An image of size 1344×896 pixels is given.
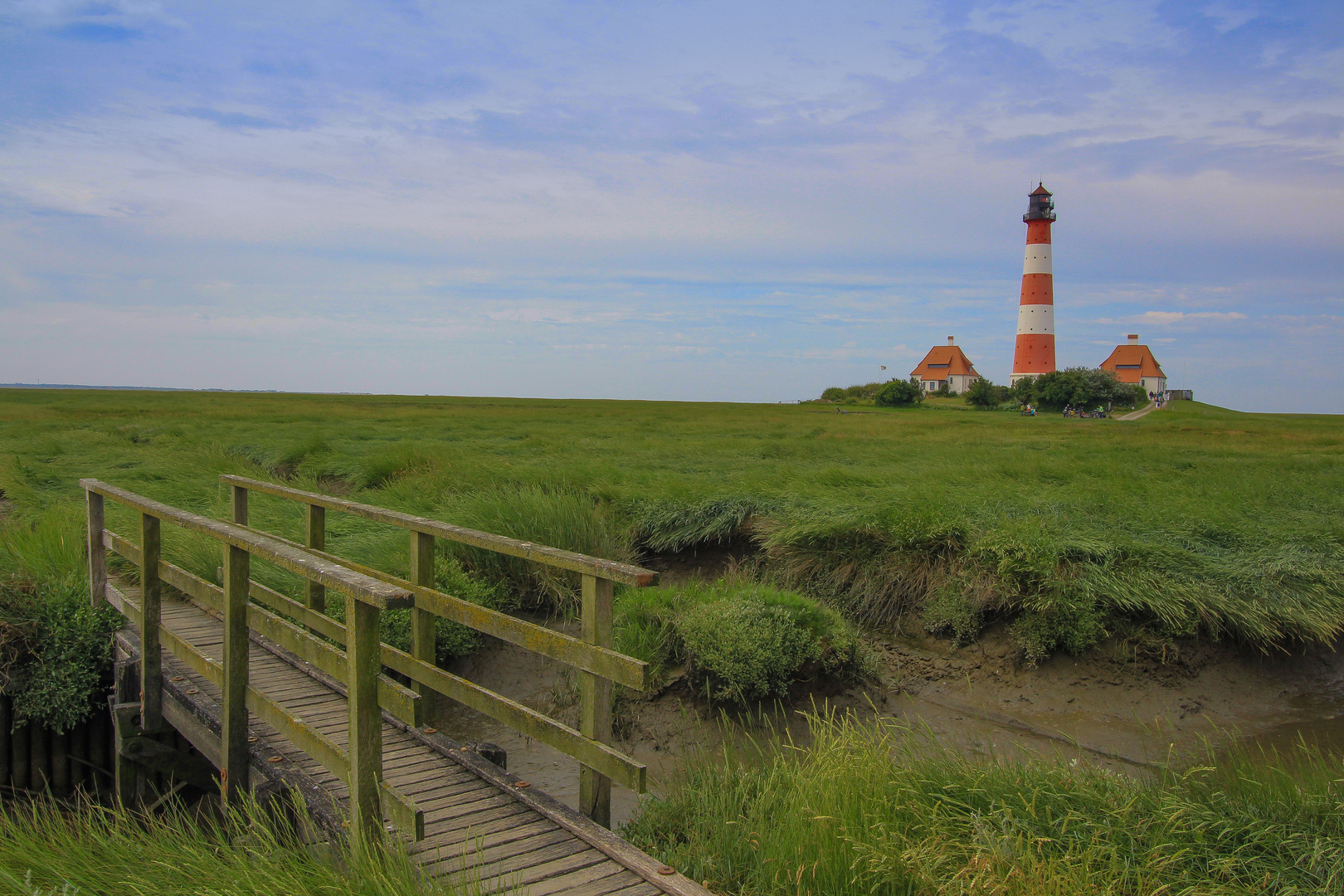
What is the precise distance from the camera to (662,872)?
11.3 ft

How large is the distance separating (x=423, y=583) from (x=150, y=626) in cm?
220

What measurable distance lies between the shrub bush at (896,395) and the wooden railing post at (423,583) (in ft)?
208

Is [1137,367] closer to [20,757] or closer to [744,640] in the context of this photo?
[744,640]

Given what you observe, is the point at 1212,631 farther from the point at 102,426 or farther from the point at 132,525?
the point at 102,426

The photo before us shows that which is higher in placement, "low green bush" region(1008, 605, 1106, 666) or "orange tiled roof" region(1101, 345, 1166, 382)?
"orange tiled roof" region(1101, 345, 1166, 382)

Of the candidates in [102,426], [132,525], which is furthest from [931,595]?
[102,426]

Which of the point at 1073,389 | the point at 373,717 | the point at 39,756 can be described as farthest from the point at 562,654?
the point at 1073,389

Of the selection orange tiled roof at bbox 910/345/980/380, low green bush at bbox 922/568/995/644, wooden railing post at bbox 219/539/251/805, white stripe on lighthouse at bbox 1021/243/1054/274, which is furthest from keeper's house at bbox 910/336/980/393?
wooden railing post at bbox 219/539/251/805

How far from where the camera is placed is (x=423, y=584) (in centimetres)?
504

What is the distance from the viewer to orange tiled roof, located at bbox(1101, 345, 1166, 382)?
83.2 meters

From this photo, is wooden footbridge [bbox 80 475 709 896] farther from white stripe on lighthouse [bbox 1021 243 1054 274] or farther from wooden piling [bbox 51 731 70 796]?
white stripe on lighthouse [bbox 1021 243 1054 274]

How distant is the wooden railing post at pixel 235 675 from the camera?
4488 millimetres

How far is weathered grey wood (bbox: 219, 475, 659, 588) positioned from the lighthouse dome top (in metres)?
63.1

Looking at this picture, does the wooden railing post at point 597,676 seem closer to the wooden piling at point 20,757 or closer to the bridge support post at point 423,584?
the bridge support post at point 423,584
